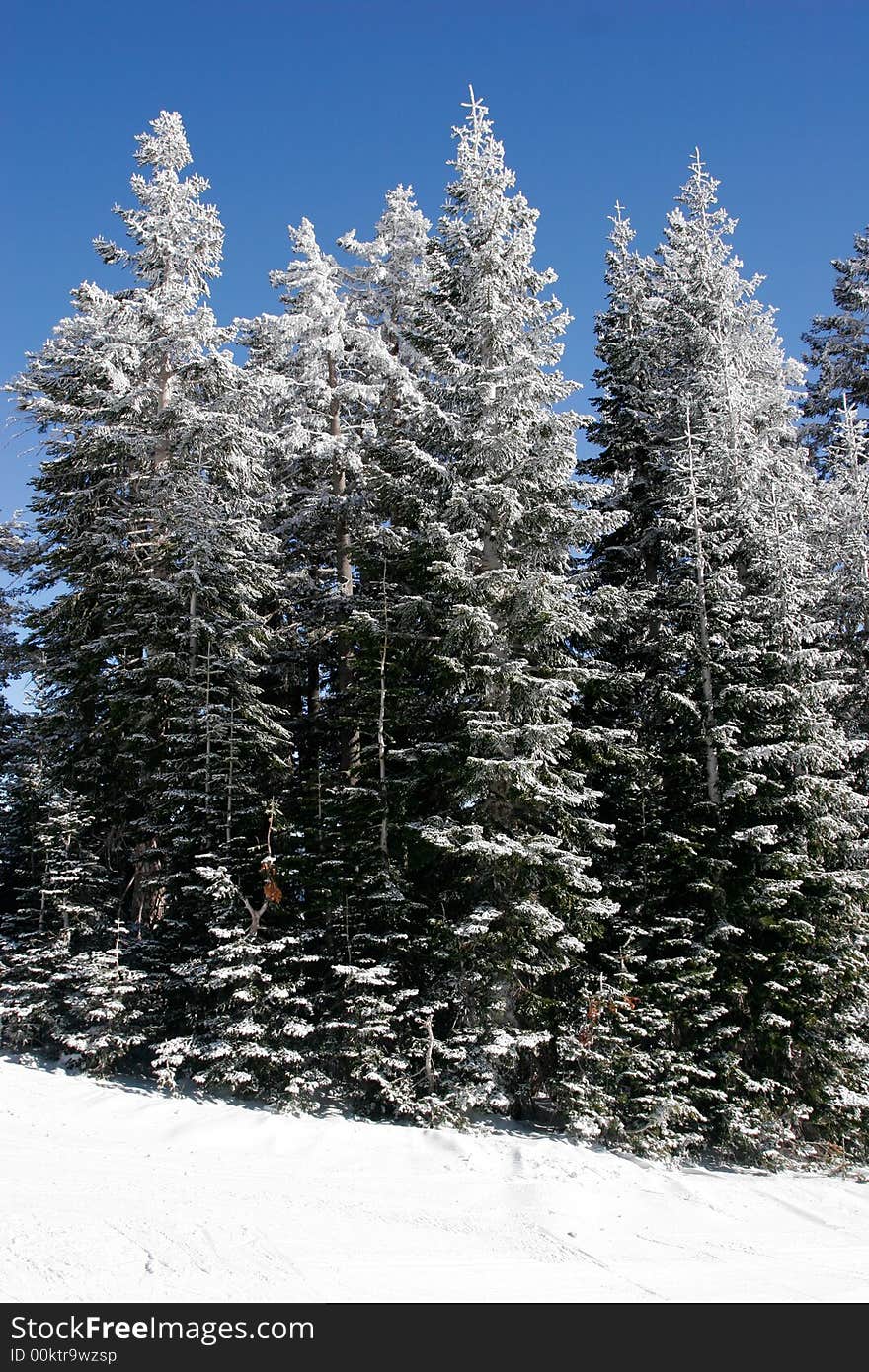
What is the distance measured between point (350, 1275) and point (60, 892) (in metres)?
7.85

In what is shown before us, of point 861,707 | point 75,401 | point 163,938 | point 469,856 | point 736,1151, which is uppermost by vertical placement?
point 75,401

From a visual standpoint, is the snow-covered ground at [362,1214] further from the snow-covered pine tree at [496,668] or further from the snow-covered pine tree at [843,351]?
the snow-covered pine tree at [843,351]

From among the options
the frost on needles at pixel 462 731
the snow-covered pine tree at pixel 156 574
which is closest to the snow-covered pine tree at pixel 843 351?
the frost on needles at pixel 462 731

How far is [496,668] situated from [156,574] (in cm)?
835

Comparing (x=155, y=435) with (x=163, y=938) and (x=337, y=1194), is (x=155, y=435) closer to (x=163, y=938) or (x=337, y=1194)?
(x=163, y=938)

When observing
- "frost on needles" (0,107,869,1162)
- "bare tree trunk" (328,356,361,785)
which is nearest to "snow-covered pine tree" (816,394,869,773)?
"frost on needles" (0,107,869,1162)

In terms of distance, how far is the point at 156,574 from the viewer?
16859 millimetres

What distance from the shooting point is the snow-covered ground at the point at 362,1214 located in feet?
20.9

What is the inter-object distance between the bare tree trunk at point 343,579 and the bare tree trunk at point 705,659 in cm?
586

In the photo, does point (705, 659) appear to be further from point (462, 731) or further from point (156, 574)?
point (156, 574)

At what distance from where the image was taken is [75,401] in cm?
1878

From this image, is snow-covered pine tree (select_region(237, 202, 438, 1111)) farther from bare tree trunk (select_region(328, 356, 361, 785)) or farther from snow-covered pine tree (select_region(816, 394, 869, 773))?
→ snow-covered pine tree (select_region(816, 394, 869, 773))

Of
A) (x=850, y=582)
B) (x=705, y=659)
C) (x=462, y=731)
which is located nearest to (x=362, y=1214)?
(x=462, y=731)
